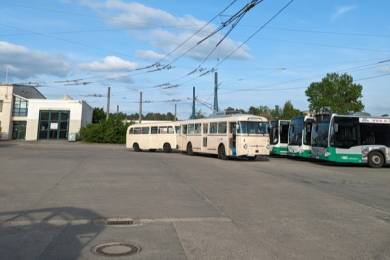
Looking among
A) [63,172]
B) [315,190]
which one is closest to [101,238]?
[315,190]

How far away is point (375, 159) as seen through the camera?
25.6m

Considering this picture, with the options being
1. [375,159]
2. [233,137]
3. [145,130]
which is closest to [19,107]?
[145,130]

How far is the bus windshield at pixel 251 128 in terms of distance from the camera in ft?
93.0

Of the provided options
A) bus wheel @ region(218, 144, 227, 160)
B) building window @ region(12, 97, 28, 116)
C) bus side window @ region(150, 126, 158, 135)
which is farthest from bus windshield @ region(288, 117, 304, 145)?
building window @ region(12, 97, 28, 116)

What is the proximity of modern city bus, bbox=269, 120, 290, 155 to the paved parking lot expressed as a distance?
17368mm

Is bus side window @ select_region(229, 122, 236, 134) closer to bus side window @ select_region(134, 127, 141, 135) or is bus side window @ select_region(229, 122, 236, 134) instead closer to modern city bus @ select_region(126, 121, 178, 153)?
A: modern city bus @ select_region(126, 121, 178, 153)

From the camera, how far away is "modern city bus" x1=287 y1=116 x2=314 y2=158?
29.4 m

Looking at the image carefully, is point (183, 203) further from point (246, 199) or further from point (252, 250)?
point (252, 250)

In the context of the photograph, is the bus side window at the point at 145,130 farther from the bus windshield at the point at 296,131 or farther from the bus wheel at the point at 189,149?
the bus windshield at the point at 296,131

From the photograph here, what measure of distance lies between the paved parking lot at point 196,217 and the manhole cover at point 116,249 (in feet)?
0.46

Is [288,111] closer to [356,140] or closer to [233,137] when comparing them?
[233,137]

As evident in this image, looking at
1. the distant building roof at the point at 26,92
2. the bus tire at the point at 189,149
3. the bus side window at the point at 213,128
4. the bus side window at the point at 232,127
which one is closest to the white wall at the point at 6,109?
the distant building roof at the point at 26,92

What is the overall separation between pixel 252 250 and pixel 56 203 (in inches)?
219

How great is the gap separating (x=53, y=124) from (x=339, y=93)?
45.6 meters
